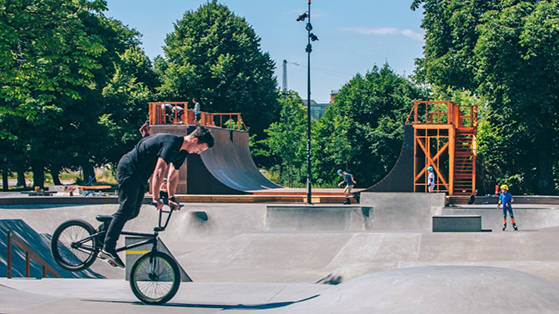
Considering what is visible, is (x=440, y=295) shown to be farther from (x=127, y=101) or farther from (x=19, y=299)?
(x=127, y=101)

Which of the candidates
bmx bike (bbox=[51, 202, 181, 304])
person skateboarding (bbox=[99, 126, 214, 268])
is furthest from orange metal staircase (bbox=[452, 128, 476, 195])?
person skateboarding (bbox=[99, 126, 214, 268])

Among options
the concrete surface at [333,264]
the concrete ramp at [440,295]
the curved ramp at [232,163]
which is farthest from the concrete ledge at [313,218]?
the concrete ramp at [440,295]

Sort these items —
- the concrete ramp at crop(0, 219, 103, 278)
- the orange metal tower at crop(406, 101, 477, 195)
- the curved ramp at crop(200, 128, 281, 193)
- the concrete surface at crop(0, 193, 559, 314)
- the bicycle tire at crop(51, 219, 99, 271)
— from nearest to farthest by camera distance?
the concrete surface at crop(0, 193, 559, 314), the bicycle tire at crop(51, 219, 99, 271), the concrete ramp at crop(0, 219, 103, 278), the orange metal tower at crop(406, 101, 477, 195), the curved ramp at crop(200, 128, 281, 193)

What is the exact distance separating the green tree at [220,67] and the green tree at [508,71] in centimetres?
1698

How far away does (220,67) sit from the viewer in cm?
5156

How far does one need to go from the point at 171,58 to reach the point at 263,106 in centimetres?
935

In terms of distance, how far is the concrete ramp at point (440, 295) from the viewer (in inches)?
268

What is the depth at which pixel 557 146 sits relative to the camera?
36.1 m

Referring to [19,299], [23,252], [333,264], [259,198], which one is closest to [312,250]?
[333,264]

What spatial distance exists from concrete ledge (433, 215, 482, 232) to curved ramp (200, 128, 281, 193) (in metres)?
13.2

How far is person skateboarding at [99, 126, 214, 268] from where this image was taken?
290 inches

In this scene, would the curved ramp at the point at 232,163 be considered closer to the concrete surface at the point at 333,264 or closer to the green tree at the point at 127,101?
the concrete surface at the point at 333,264

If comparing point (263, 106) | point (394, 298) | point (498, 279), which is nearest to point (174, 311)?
point (394, 298)

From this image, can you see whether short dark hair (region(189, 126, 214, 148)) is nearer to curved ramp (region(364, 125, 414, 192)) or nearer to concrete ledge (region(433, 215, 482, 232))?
concrete ledge (region(433, 215, 482, 232))
